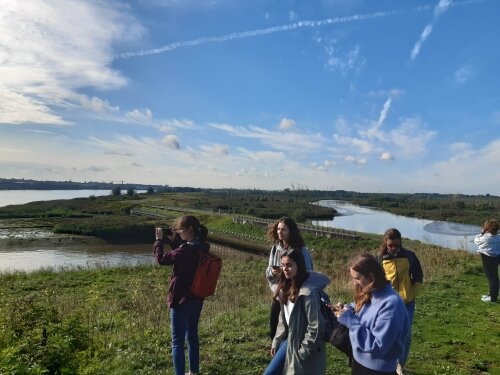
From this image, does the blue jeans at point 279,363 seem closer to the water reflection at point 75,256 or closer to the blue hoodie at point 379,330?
the blue hoodie at point 379,330

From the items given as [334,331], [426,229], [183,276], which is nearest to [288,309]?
[334,331]

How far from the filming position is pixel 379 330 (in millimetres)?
2779

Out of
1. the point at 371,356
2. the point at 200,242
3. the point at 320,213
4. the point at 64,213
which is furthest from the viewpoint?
the point at 320,213

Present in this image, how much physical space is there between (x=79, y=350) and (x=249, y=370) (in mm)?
2657

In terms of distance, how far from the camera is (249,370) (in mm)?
5133

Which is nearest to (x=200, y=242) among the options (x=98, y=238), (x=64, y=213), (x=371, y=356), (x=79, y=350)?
(x=371, y=356)

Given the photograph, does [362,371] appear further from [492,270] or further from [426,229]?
[426,229]

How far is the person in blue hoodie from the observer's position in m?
2.76

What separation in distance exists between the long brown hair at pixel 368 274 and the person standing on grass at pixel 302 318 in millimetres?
305

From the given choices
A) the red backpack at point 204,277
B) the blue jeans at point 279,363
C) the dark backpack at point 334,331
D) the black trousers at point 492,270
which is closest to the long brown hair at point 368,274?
the dark backpack at point 334,331

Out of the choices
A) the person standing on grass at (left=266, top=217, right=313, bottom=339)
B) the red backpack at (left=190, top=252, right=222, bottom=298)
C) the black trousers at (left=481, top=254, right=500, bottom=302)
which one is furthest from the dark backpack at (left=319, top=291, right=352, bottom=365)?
the black trousers at (left=481, top=254, right=500, bottom=302)

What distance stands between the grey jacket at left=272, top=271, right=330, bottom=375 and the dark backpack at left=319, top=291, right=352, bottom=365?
0.05 metres

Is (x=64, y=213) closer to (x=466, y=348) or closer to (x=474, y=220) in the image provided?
(x=466, y=348)

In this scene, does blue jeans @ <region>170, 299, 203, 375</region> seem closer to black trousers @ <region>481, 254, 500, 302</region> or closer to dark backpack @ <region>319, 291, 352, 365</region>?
dark backpack @ <region>319, 291, 352, 365</region>
